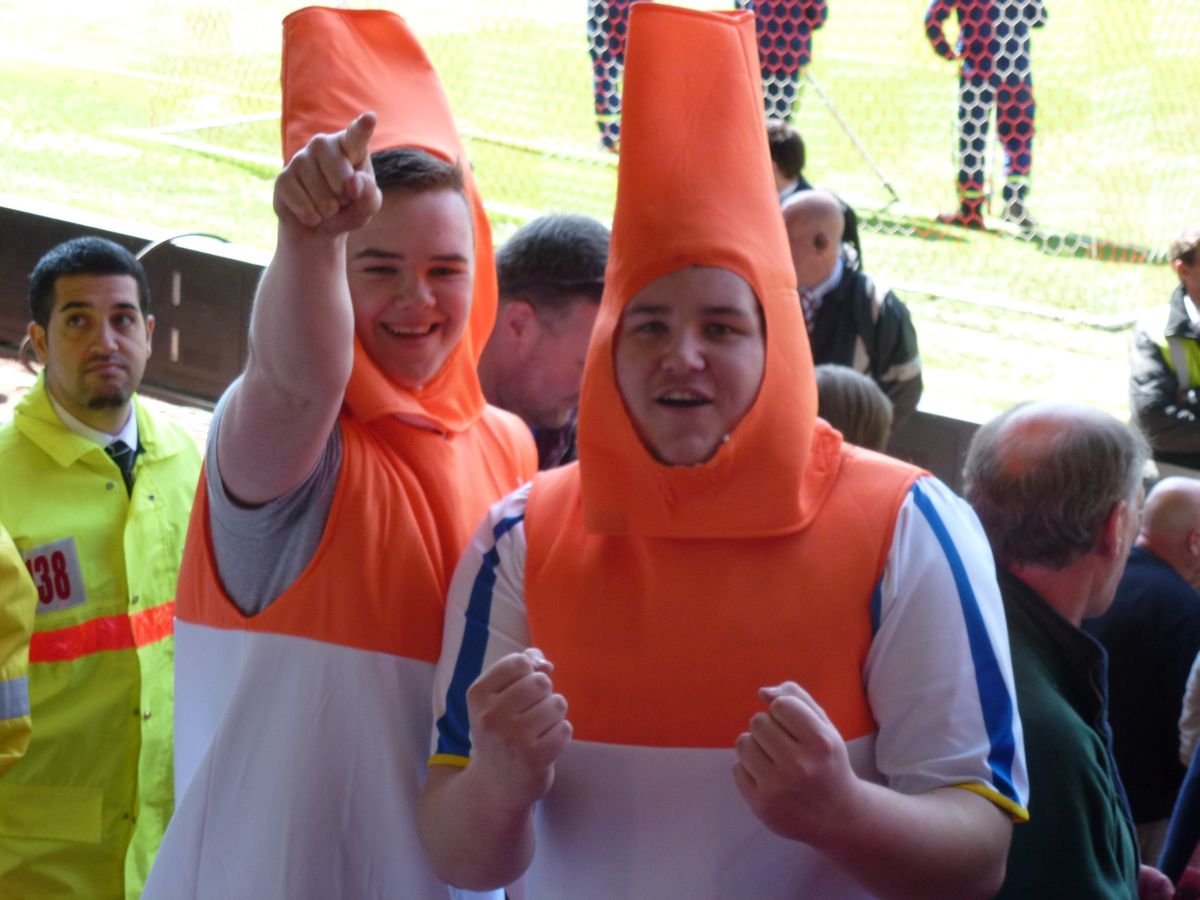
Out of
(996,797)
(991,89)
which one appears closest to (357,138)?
(996,797)

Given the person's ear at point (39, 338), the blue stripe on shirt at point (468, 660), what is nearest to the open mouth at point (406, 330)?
the blue stripe on shirt at point (468, 660)

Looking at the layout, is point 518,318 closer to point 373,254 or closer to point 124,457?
point 373,254

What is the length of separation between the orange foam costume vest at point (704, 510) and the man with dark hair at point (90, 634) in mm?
1727

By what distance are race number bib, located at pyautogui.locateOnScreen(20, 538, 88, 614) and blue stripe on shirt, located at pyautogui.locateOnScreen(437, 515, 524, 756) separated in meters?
1.68

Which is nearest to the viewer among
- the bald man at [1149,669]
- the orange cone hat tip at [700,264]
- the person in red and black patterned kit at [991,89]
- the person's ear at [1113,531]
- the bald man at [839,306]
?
the orange cone hat tip at [700,264]

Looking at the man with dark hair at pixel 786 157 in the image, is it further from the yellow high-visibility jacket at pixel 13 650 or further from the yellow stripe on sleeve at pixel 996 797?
the yellow stripe on sleeve at pixel 996 797

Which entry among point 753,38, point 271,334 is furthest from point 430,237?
point 753,38

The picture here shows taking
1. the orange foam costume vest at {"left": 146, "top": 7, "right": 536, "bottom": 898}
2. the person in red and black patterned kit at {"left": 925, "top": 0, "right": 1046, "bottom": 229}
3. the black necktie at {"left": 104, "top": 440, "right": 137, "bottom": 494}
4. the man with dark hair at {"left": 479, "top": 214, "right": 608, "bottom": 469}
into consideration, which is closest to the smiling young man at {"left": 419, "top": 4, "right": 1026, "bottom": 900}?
the orange foam costume vest at {"left": 146, "top": 7, "right": 536, "bottom": 898}

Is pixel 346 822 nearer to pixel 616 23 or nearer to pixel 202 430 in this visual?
pixel 202 430

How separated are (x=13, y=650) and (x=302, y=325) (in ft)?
4.76

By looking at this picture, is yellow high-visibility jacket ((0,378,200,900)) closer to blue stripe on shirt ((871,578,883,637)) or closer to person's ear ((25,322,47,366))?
person's ear ((25,322,47,366))

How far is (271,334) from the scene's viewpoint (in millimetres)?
1759

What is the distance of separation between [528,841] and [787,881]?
0.98 ft

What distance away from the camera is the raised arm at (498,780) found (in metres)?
1.61
